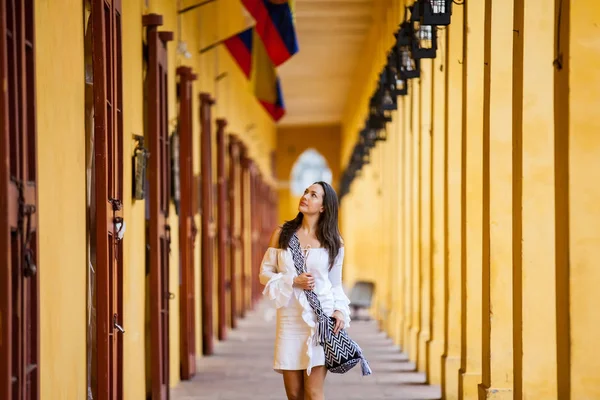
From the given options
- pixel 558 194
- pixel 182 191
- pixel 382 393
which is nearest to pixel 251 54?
pixel 182 191

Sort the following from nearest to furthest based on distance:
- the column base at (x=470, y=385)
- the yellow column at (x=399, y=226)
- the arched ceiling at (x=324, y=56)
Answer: the column base at (x=470, y=385) < the yellow column at (x=399, y=226) < the arched ceiling at (x=324, y=56)

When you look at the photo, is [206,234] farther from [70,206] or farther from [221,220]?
[70,206]

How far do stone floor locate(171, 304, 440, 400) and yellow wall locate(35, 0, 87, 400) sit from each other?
3.46m

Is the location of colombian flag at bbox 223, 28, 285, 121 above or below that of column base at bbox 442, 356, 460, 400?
above

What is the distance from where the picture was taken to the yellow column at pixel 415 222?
42.1ft

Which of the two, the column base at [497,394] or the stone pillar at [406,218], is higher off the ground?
the stone pillar at [406,218]

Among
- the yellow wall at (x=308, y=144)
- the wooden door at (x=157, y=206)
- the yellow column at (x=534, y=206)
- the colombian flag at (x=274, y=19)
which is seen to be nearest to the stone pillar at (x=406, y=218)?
the colombian flag at (x=274, y=19)

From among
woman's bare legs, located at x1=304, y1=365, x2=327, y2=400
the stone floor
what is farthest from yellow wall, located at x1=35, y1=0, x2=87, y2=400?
the stone floor

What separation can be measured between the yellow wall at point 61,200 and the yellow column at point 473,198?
3.60 metres

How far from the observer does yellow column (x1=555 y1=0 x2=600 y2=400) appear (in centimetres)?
561

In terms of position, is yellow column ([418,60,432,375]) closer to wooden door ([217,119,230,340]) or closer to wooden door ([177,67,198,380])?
wooden door ([177,67,198,380])

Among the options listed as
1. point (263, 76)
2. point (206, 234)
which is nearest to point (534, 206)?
point (206, 234)

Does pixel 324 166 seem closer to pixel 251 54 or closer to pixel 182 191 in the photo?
pixel 251 54

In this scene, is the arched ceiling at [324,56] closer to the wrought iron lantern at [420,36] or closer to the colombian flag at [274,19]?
the colombian flag at [274,19]
